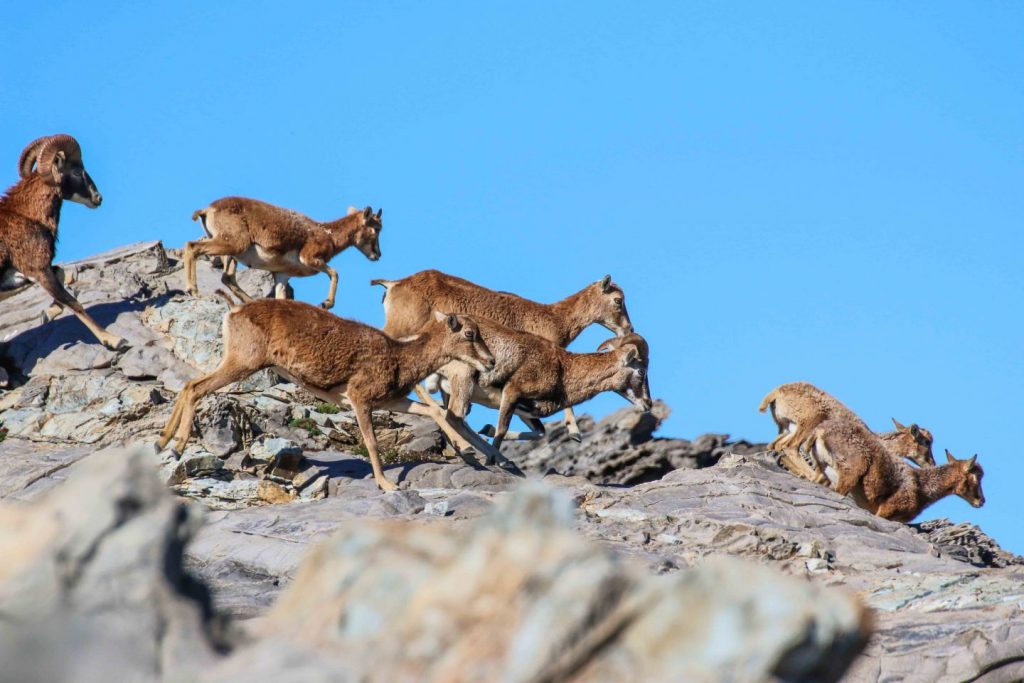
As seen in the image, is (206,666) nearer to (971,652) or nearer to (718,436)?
(971,652)

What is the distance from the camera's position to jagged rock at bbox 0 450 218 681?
4.76 metres

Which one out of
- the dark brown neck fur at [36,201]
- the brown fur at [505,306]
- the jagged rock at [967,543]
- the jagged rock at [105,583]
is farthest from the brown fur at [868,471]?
the jagged rock at [105,583]

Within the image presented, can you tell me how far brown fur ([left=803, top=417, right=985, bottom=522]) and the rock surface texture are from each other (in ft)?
1.59

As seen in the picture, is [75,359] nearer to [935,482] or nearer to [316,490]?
[316,490]

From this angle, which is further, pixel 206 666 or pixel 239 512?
pixel 239 512

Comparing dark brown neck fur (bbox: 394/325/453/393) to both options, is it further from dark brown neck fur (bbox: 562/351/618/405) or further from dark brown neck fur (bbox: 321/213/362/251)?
dark brown neck fur (bbox: 321/213/362/251)

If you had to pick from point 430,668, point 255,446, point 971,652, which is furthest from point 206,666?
point 255,446

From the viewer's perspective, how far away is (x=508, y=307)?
2305 cm

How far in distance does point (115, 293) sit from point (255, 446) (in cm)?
755

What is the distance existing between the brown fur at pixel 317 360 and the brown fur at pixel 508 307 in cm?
397

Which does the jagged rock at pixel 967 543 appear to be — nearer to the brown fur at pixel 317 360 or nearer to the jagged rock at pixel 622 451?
the jagged rock at pixel 622 451

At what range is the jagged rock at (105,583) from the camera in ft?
15.6

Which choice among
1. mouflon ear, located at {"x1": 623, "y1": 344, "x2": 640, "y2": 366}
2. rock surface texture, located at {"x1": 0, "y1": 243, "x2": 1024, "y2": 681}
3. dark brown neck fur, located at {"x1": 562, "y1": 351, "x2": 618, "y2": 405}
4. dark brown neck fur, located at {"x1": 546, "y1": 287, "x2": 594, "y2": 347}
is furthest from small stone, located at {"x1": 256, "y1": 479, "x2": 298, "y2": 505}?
dark brown neck fur, located at {"x1": 546, "y1": 287, "x2": 594, "y2": 347}

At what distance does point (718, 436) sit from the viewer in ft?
82.3
